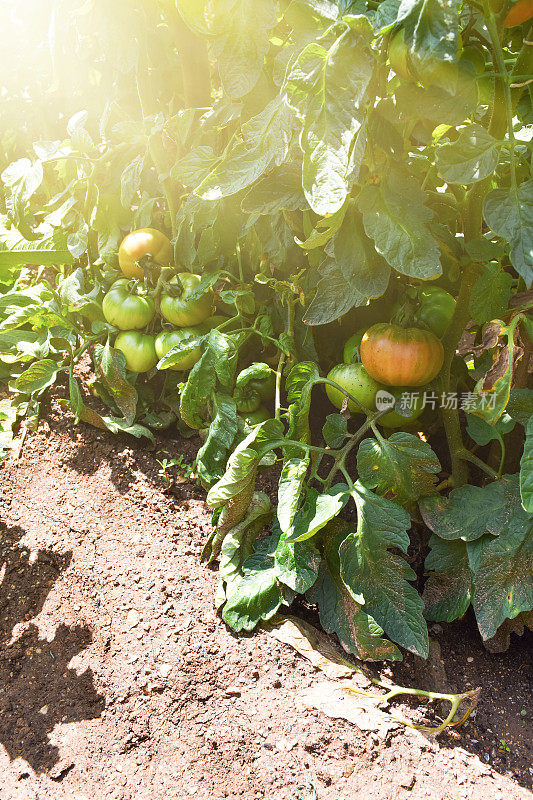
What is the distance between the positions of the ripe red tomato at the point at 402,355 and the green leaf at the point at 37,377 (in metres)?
0.92

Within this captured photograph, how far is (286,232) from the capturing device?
1422 mm

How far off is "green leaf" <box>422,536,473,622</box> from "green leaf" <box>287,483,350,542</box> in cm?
26

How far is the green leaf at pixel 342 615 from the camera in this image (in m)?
1.15

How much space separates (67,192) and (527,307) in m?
1.40

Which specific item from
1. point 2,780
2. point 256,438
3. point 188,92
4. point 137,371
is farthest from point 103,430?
point 188,92

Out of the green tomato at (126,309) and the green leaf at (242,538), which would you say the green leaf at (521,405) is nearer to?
the green leaf at (242,538)

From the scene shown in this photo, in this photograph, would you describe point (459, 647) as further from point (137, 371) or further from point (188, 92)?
point (188, 92)

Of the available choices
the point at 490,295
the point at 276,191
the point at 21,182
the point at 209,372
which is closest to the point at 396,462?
the point at 490,295

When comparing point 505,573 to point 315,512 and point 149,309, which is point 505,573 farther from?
point 149,309

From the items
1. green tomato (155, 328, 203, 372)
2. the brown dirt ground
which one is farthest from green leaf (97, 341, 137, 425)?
the brown dirt ground

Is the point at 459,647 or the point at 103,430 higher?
the point at 103,430

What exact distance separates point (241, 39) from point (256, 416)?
0.84m

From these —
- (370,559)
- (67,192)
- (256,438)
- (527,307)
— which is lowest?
(370,559)

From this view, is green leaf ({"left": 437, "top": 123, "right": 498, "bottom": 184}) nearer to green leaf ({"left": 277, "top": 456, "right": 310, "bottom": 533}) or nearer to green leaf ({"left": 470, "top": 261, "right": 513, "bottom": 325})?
green leaf ({"left": 470, "top": 261, "right": 513, "bottom": 325})
